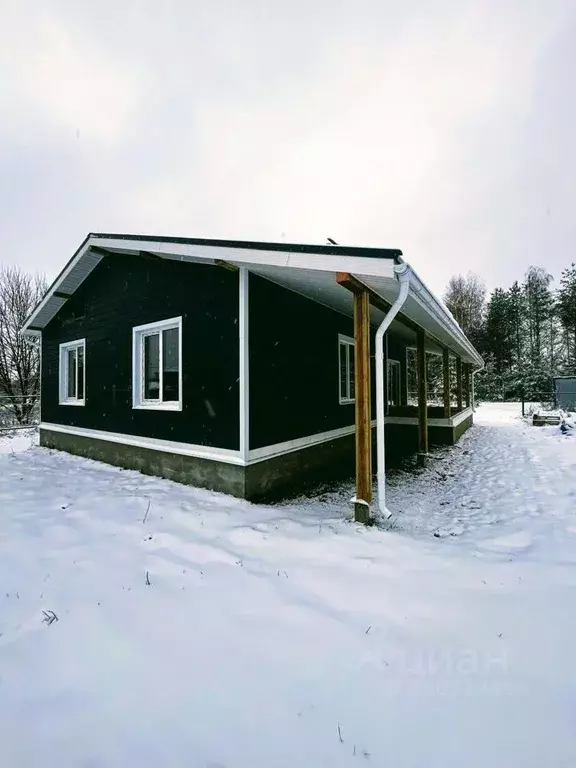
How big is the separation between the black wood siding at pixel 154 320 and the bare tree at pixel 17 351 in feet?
31.3

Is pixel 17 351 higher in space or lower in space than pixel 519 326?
lower

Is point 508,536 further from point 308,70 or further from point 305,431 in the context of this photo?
point 308,70

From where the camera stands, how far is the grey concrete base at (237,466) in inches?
209

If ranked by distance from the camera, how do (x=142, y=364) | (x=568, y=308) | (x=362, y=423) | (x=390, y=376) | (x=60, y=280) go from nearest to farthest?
(x=362, y=423) < (x=142, y=364) < (x=60, y=280) < (x=390, y=376) < (x=568, y=308)

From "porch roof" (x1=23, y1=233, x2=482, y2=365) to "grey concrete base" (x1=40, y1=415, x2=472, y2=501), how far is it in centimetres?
271

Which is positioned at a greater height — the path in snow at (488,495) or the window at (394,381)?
the window at (394,381)

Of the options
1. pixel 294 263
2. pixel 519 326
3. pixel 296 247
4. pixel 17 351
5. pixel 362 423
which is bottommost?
pixel 362 423

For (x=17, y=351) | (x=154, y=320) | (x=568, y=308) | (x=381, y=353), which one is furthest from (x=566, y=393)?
(x=17, y=351)

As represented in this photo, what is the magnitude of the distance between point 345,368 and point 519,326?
1129 inches

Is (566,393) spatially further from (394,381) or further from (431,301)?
(431,301)

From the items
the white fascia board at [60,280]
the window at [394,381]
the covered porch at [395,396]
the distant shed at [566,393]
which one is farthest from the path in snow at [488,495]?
the distant shed at [566,393]

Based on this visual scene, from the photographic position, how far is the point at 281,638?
247 cm

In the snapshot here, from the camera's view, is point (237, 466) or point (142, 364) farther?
point (142, 364)

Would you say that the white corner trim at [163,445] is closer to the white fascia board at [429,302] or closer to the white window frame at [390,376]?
the white fascia board at [429,302]
